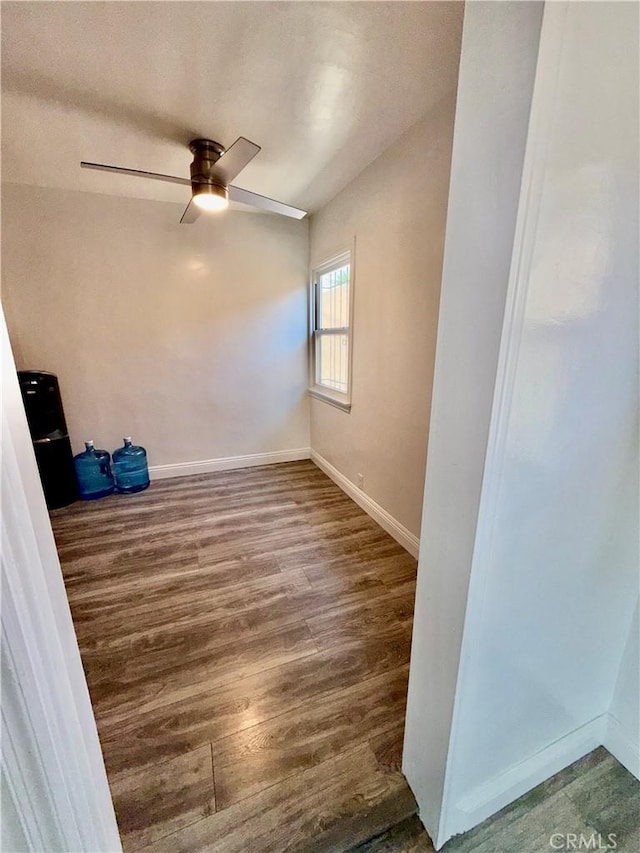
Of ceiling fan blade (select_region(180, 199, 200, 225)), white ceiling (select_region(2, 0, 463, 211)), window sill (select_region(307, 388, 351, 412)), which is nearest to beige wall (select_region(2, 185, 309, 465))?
window sill (select_region(307, 388, 351, 412))

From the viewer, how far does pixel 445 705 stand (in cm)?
87

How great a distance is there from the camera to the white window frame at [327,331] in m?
2.71

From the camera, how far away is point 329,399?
3.26m

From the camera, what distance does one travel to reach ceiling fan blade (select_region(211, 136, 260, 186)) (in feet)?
5.27

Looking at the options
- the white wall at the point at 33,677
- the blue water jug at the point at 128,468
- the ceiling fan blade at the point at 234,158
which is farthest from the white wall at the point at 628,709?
the blue water jug at the point at 128,468

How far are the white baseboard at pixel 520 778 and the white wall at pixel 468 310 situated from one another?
88 millimetres

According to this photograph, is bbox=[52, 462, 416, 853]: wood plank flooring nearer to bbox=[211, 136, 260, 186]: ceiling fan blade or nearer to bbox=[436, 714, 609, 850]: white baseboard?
bbox=[436, 714, 609, 850]: white baseboard

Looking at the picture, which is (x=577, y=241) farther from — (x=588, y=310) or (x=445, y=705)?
(x=445, y=705)

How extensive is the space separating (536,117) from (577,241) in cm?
22

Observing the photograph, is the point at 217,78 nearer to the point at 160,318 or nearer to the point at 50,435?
the point at 160,318

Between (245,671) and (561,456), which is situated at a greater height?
(561,456)

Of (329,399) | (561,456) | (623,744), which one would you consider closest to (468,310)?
(561,456)

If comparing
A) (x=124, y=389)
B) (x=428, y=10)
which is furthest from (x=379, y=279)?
(x=124, y=389)

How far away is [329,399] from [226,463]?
130 cm
